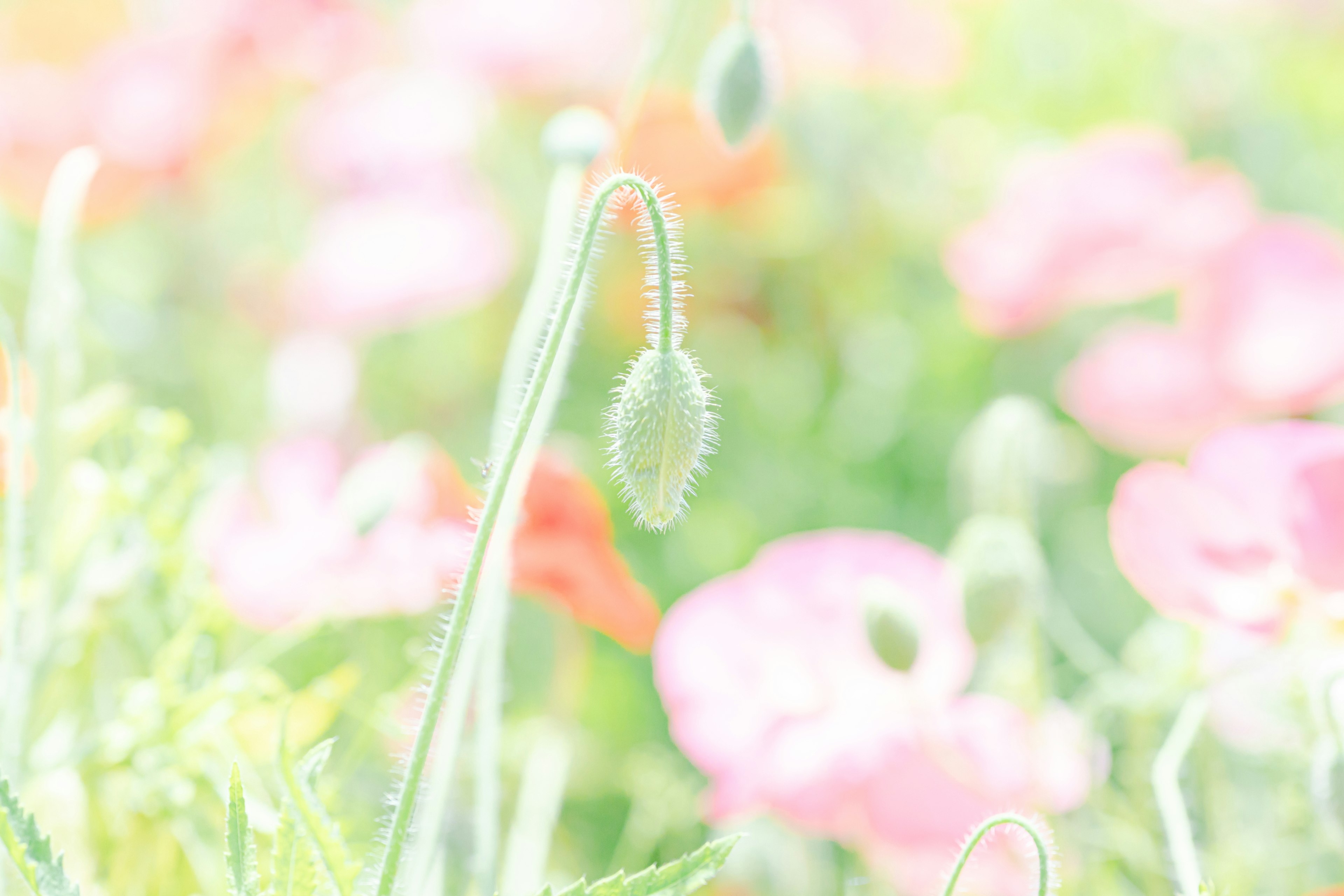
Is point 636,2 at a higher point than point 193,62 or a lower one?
lower

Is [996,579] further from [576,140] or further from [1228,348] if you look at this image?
[1228,348]

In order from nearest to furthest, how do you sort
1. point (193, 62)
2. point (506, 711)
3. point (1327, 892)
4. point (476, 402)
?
point (1327, 892)
point (506, 711)
point (193, 62)
point (476, 402)

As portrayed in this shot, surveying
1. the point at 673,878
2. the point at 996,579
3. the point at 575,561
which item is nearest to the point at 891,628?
the point at 996,579

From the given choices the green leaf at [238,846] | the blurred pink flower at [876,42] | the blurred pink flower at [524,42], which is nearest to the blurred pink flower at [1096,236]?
the blurred pink flower at [876,42]

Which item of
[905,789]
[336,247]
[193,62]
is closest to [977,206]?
[336,247]

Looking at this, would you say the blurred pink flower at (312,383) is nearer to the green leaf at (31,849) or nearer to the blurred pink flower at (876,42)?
the blurred pink flower at (876,42)

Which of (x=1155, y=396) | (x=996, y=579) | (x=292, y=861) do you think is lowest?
(x=1155, y=396)

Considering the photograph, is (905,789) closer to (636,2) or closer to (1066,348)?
(1066,348)
